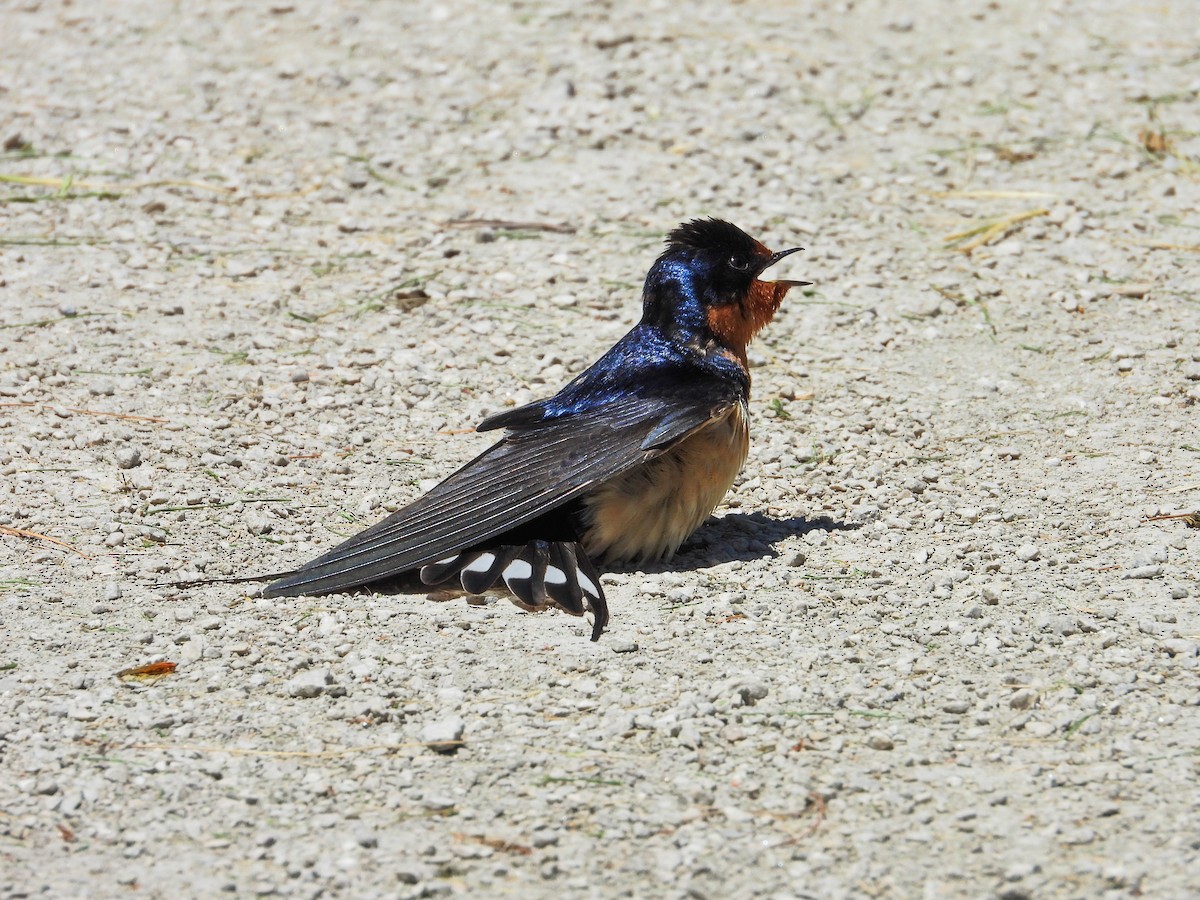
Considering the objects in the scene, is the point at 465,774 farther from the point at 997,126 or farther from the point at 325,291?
the point at 997,126

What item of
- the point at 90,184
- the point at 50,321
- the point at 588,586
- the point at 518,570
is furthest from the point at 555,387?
the point at 90,184

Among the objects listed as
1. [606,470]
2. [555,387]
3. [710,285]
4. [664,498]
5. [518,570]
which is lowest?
[555,387]

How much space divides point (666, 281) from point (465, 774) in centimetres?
211

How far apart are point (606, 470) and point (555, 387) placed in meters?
1.28

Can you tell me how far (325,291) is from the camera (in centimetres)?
639

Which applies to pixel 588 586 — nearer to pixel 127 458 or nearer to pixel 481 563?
pixel 481 563

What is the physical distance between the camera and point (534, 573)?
4438mm

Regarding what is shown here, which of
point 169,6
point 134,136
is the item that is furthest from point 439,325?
point 169,6

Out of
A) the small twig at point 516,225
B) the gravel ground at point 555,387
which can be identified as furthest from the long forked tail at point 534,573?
the small twig at point 516,225

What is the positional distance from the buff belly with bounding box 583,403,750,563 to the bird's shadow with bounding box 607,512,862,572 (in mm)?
76

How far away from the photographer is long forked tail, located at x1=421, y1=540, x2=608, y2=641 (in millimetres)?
4297

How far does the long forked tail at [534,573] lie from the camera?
4.30 meters

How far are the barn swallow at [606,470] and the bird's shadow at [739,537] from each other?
0.08 m

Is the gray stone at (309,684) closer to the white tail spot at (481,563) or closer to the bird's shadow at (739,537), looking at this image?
the white tail spot at (481,563)
